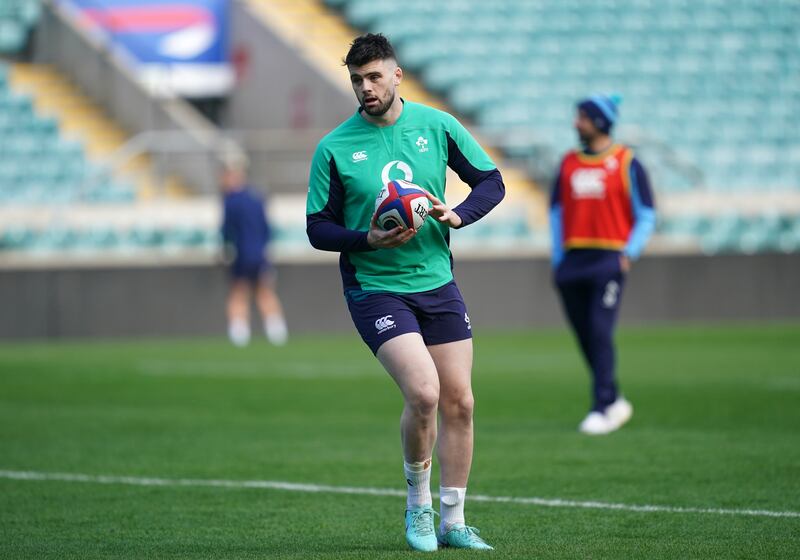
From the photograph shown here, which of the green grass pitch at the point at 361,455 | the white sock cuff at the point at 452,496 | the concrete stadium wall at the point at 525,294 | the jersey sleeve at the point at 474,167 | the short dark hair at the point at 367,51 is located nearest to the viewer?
the short dark hair at the point at 367,51

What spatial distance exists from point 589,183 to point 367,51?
4922 mm

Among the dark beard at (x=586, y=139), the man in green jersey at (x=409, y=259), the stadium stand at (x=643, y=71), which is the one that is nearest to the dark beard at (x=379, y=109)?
the man in green jersey at (x=409, y=259)

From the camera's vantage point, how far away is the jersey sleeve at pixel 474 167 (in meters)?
6.64

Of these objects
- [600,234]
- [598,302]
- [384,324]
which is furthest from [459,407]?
[600,234]

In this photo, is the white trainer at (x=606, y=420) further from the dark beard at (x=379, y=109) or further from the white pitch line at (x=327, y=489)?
the dark beard at (x=379, y=109)

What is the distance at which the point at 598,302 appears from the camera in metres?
10.9

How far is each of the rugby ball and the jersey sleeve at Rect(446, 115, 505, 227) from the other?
0.44 m

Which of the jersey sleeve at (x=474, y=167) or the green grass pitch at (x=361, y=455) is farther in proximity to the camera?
the green grass pitch at (x=361, y=455)

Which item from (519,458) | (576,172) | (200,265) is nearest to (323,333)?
(200,265)

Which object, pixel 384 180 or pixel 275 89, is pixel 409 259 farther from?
pixel 275 89

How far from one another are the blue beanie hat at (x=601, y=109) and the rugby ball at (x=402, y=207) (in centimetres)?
474

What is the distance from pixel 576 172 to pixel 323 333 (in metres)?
11.5

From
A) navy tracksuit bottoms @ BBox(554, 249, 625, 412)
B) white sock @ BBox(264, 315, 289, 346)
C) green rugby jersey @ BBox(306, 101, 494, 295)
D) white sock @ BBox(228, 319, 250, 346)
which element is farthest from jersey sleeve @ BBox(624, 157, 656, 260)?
white sock @ BBox(264, 315, 289, 346)

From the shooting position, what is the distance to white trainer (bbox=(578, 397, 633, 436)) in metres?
10.7
